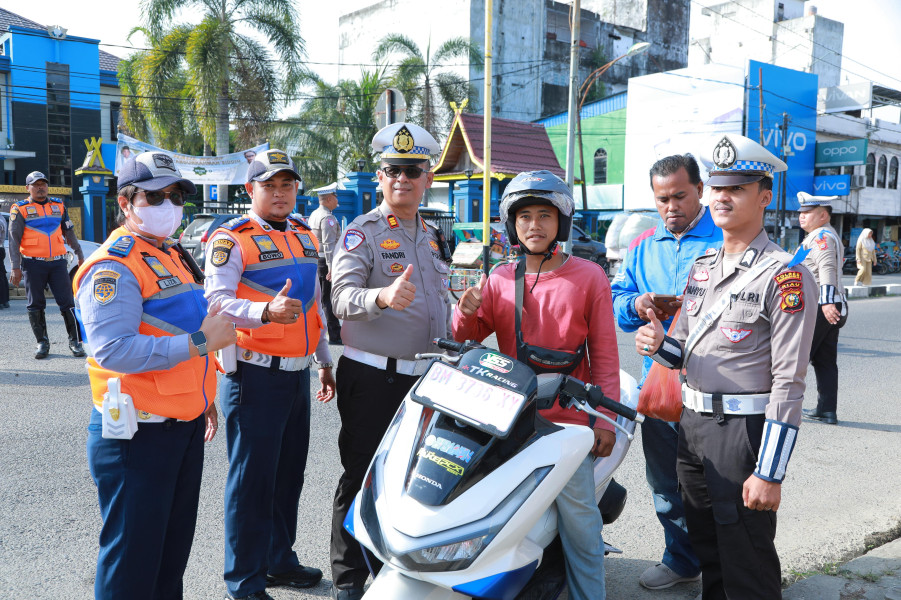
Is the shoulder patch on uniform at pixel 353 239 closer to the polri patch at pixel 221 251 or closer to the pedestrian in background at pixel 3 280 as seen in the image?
the polri patch at pixel 221 251

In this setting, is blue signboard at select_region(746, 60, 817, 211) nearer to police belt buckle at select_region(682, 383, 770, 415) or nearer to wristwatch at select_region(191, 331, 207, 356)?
police belt buckle at select_region(682, 383, 770, 415)

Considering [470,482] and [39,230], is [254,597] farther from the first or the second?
[39,230]

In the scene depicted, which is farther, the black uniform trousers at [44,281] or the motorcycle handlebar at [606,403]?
the black uniform trousers at [44,281]

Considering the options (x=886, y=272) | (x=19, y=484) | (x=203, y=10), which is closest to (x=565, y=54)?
(x=886, y=272)

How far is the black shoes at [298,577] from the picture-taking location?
3.21m

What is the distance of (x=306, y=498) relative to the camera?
415cm

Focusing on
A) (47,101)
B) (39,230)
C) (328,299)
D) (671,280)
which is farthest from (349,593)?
(47,101)

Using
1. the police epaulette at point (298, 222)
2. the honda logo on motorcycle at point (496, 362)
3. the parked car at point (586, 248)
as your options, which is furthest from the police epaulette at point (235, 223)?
the parked car at point (586, 248)

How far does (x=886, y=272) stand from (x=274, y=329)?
3471 centimetres

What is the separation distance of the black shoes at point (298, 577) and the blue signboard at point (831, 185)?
30.3 metres

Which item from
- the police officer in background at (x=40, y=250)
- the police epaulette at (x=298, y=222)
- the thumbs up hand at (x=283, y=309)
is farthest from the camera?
the police officer in background at (x=40, y=250)

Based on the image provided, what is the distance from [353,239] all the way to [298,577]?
5.15ft

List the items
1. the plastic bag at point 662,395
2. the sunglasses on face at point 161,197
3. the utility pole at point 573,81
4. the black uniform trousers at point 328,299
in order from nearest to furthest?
the sunglasses on face at point 161,197 → the plastic bag at point 662,395 → the black uniform trousers at point 328,299 → the utility pole at point 573,81

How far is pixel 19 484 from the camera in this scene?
4.16m
